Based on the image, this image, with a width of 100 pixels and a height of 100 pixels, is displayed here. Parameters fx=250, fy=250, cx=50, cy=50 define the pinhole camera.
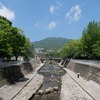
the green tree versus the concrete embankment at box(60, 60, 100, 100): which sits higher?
the green tree

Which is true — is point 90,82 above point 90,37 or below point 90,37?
below

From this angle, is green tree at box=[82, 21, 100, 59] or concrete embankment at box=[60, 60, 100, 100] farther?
green tree at box=[82, 21, 100, 59]

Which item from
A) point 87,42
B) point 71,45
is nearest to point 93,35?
point 87,42

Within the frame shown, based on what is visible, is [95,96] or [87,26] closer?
[95,96]

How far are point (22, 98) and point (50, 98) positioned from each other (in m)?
4.20

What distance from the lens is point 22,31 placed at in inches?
2596

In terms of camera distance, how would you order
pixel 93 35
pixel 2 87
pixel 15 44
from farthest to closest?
pixel 93 35 < pixel 15 44 < pixel 2 87

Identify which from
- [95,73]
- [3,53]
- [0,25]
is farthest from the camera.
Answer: [3,53]

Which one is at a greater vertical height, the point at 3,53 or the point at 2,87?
the point at 3,53

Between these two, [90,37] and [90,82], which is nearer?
[90,82]

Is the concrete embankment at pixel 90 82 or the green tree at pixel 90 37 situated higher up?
the green tree at pixel 90 37

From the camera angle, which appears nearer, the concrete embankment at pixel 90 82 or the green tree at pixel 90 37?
the concrete embankment at pixel 90 82

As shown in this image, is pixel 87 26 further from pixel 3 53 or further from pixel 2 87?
pixel 2 87

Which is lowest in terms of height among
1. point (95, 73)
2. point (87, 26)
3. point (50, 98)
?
point (50, 98)
